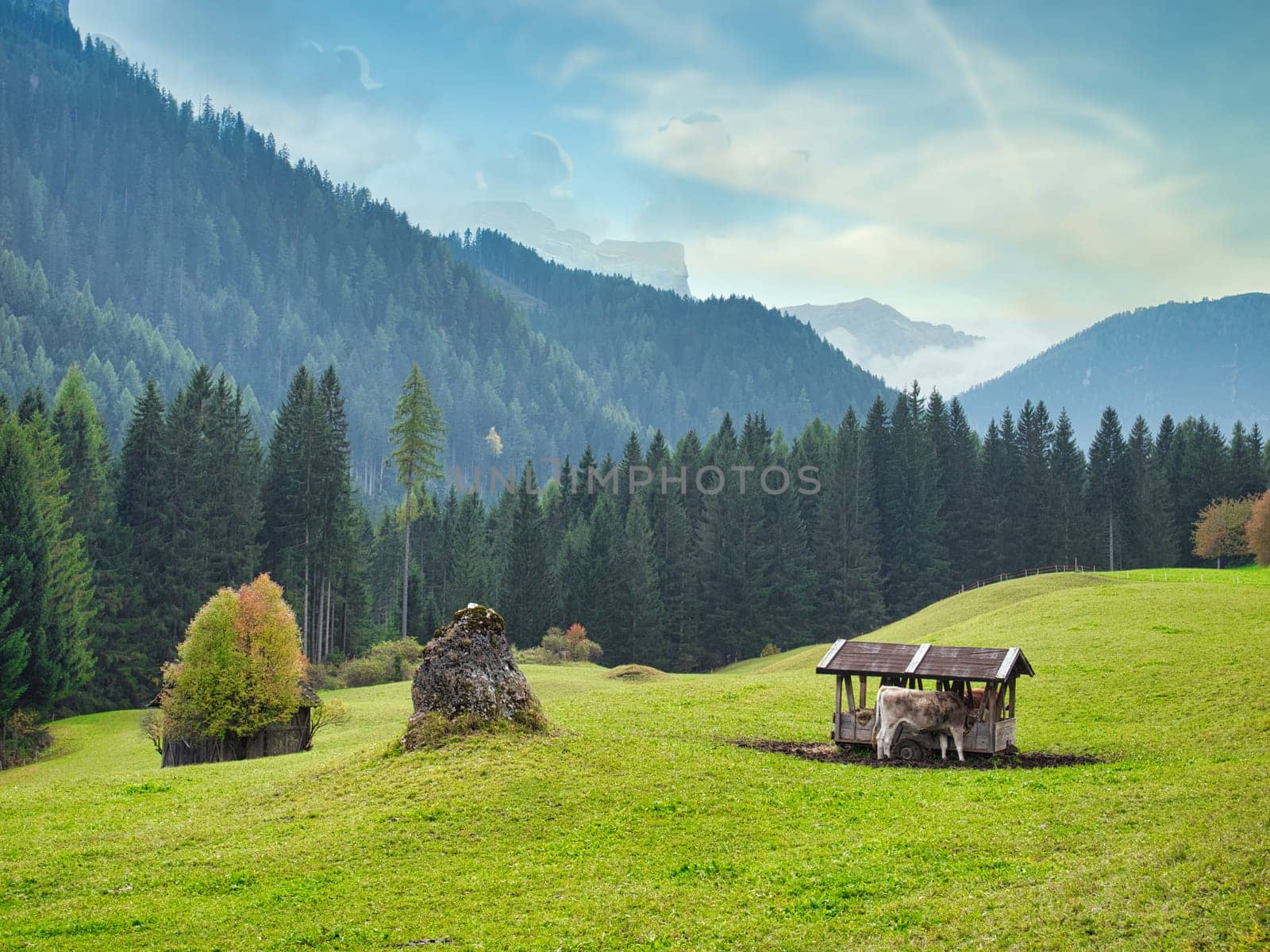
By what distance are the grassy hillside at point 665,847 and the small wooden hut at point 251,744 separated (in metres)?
8.71

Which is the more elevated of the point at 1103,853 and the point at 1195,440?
the point at 1195,440

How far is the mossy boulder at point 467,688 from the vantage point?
24.4 meters

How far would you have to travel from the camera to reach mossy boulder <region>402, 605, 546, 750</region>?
961 inches

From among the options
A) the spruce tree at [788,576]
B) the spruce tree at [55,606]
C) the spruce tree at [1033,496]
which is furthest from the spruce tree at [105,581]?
the spruce tree at [1033,496]

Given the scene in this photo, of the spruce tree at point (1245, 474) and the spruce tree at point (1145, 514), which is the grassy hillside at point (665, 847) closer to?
the spruce tree at point (1145, 514)

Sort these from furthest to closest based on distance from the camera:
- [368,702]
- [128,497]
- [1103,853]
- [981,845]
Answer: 1. [128,497]
2. [368,702]
3. [981,845]
4. [1103,853]

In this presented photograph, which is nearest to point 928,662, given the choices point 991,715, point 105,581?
point 991,715

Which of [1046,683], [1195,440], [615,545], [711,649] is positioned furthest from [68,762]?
[1195,440]

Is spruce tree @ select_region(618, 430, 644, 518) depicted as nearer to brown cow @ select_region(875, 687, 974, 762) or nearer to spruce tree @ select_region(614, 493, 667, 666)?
spruce tree @ select_region(614, 493, 667, 666)

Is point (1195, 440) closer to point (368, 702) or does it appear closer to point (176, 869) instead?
point (368, 702)

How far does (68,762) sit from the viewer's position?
47.2 meters

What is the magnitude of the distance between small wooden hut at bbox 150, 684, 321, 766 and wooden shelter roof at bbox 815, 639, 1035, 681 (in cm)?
2169

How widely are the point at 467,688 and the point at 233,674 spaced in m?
17.4

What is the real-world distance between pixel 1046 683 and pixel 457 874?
26.0m
